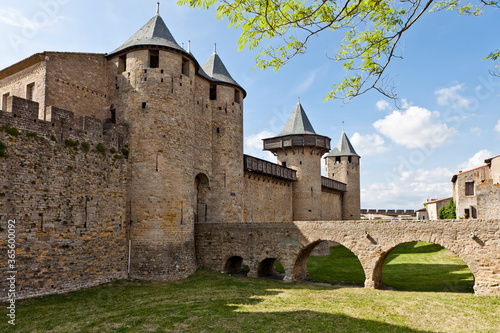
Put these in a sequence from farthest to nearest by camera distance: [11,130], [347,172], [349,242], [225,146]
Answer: [347,172] < [225,146] < [349,242] < [11,130]

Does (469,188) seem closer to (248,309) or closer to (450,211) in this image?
(450,211)

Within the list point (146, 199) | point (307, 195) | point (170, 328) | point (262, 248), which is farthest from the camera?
point (307, 195)

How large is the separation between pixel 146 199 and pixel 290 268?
756 centimetres

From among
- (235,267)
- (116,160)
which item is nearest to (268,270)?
(235,267)

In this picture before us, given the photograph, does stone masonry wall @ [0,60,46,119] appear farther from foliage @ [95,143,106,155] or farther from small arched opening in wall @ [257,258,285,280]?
small arched opening in wall @ [257,258,285,280]

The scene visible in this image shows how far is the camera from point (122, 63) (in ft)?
59.9

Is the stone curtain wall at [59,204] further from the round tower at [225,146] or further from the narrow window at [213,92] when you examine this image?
the narrow window at [213,92]

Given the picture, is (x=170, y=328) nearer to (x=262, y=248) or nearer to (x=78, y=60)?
(x=262, y=248)

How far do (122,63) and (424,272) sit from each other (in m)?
19.9

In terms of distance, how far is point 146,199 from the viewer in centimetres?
1675

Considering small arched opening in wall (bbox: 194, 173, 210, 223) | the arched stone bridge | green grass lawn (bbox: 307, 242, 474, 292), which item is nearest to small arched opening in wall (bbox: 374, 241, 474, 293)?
green grass lawn (bbox: 307, 242, 474, 292)

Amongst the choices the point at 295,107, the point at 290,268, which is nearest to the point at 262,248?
the point at 290,268

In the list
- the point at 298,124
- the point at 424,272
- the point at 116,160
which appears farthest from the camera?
the point at 298,124

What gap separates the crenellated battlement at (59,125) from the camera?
12875 mm
